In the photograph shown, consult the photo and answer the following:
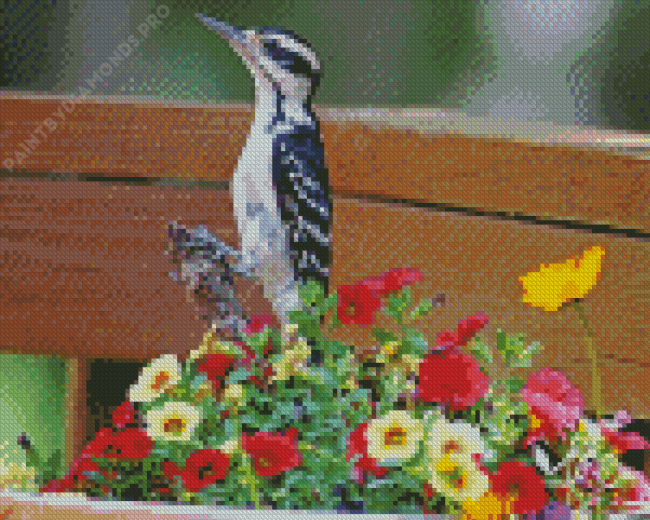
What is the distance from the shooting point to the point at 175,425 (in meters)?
0.81

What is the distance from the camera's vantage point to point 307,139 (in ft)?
3.51

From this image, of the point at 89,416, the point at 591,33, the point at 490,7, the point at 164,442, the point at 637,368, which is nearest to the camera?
the point at 164,442

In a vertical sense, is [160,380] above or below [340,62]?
below

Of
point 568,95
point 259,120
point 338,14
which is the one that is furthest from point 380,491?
point 338,14

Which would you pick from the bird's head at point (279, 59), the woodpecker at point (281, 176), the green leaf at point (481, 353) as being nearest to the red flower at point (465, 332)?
the green leaf at point (481, 353)

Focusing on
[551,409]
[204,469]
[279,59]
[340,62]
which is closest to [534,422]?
[551,409]

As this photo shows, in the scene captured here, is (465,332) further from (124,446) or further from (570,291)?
(124,446)

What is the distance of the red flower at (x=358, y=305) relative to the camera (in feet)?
2.91

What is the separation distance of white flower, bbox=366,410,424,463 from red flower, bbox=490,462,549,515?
10 cm

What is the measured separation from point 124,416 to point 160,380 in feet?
0.25

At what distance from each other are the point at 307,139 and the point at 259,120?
0.09 meters

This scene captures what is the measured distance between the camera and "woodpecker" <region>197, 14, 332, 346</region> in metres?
1.04

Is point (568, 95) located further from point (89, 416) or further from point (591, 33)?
point (89, 416)

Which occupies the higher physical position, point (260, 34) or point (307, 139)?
point (260, 34)
